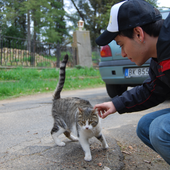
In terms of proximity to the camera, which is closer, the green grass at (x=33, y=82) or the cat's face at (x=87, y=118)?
the cat's face at (x=87, y=118)

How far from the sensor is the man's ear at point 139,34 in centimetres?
131

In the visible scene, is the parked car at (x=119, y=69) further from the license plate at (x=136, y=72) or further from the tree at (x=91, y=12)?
the tree at (x=91, y=12)

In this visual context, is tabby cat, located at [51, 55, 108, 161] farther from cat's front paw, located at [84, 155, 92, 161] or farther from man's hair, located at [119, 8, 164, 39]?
man's hair, located at [119, 8, 164, 39]

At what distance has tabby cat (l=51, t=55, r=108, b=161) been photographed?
2.03 metres

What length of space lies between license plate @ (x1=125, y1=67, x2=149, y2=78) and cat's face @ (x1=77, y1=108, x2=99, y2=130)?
79.2 inches

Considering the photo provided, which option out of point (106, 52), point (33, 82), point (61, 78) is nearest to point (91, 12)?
point (33, 82)

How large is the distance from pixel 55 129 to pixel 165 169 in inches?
51.8

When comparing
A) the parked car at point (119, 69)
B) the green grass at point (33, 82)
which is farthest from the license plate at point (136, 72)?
the green grass at point (33, 82)

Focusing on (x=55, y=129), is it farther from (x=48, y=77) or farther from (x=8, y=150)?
(x=48, y=77)

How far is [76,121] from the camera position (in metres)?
2.20

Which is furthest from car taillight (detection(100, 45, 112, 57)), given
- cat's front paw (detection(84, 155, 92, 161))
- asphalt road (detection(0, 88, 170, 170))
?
→ cat's front paw (detection(84, 155, 92, 161))

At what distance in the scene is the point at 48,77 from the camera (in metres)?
8.26

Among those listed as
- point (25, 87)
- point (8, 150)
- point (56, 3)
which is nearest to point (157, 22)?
point (8, 150)

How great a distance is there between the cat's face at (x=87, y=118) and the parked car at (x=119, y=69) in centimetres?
201
